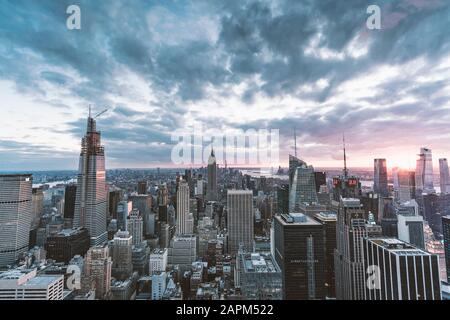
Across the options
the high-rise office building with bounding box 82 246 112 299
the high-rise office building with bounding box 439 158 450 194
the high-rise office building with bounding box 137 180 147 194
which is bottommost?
the high-rise office building with bounding box 82 246 112 299

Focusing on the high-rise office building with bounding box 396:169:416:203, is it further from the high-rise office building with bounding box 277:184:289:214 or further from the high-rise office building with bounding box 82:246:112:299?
the high-rise office building with bounding box 82:246:112:299

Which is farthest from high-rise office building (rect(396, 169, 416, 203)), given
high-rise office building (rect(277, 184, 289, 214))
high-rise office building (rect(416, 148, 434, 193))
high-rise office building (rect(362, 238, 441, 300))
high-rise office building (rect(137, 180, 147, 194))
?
high-rise office building (rect(137, 180, 147, 194))

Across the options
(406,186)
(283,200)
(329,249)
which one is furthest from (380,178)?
(283,200)

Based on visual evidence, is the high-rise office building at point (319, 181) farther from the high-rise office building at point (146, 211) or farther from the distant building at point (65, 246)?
the distant building at point (65, 246)

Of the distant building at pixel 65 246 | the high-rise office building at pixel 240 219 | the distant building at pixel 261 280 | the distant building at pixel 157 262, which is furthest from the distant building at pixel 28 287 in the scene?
the high-rise office building at pixel 240 219
